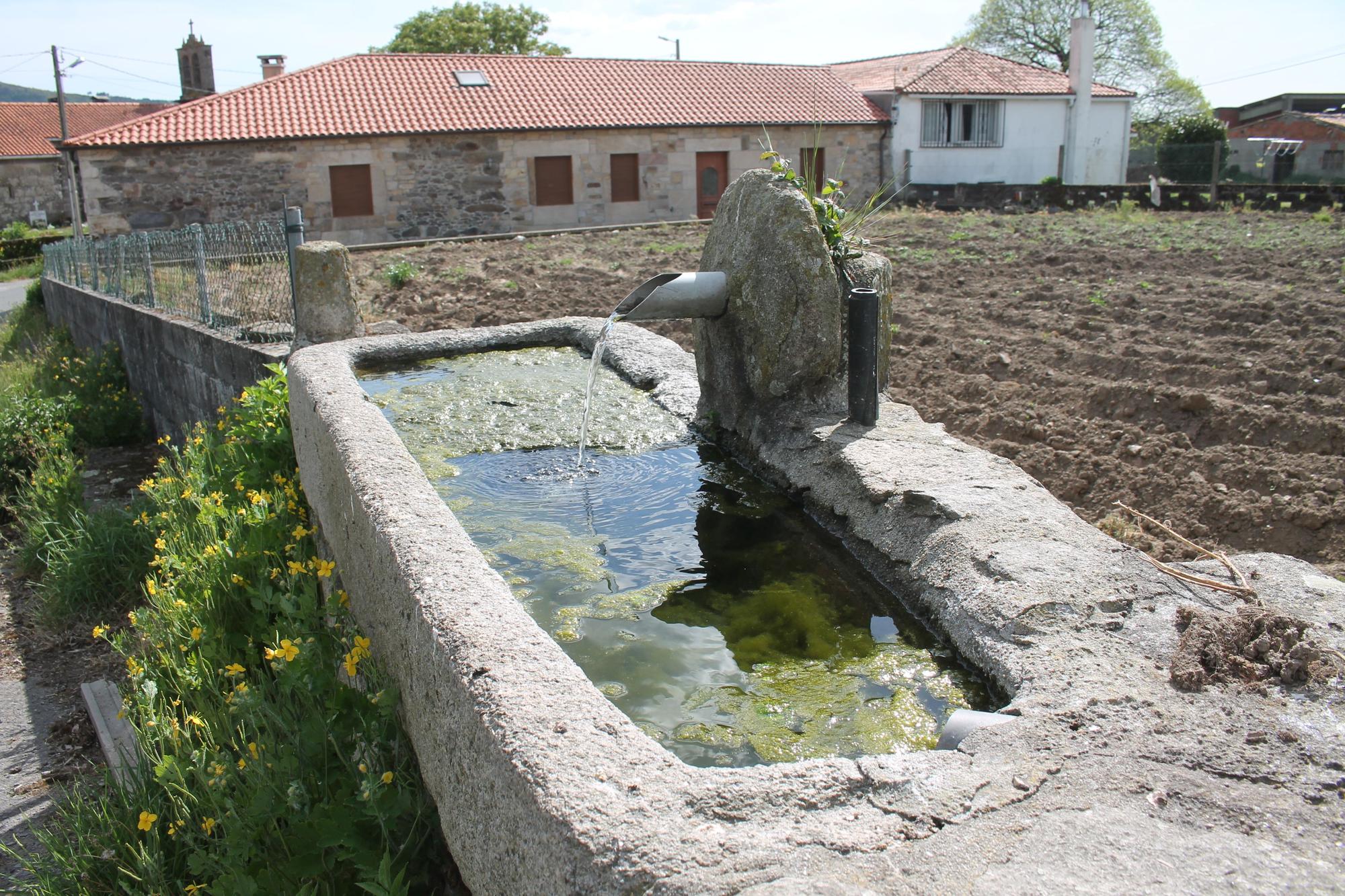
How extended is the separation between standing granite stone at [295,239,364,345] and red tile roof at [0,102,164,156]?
35330 mm

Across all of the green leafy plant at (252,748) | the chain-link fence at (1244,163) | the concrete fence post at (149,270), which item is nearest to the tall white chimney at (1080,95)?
the chain-link fence at (1244,163)

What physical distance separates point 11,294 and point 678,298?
23.0m

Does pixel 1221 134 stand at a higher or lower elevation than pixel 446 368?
higher

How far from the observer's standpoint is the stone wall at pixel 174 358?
7180 mm

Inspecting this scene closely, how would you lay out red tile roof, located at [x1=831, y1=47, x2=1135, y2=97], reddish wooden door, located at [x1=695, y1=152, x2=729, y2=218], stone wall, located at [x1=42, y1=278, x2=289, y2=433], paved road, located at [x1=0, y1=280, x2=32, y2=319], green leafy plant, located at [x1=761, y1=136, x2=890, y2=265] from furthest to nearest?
red tile roof, located at [x1=831, y1=47, x2=1135, y2=97] → reddish wooden door, located at [x1=695, y1=152, x2=729, y2=218] → paved road, located at [x1=0, y1=280, x2=32, y2=319] → stone wall, located at [x1=42, y1=278, x2=289, y2=433] → green leafy plant, located at [x1=761, y1=136, x2=890, y2=265]

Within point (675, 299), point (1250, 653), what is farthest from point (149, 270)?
point (1250, 653)

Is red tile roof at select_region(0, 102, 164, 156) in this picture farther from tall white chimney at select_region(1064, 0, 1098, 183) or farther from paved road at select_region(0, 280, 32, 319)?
tall white chimney at select_region(1064, 0, 1098, 183)

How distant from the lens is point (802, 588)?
3223 mm

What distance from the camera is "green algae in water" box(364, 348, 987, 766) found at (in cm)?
249

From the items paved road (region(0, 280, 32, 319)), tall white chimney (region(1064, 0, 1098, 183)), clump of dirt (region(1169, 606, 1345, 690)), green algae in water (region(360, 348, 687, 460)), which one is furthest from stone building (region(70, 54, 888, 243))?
clump of dirt (region(1169, 606, 1345, 690))

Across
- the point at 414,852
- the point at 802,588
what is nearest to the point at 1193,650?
the point at 802,588

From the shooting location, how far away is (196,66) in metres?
42.5

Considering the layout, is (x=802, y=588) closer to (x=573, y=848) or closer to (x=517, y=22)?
(x=573, y=848)

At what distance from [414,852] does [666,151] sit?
22342 mm
